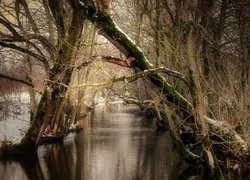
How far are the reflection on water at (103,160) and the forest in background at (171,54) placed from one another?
4.77 ft

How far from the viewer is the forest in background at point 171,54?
11148 millimetres

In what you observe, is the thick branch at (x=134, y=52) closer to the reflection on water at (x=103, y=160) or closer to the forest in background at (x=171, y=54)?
the forest in background at (x=171, y=54)

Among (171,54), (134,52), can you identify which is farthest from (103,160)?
(134,52)

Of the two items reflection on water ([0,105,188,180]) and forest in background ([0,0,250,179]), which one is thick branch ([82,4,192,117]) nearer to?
forest in background ([0,0,250,179])

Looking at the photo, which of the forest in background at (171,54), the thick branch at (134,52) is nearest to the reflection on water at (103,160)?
the forest in background at (171,54)

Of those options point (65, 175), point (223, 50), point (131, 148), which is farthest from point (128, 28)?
point (65, 175)

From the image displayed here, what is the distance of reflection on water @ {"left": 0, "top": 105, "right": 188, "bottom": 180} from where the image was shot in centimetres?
1410

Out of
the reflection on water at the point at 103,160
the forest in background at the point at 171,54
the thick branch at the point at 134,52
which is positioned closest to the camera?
the forest in background at the point at 171,54

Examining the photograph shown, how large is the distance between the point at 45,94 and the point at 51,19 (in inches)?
191

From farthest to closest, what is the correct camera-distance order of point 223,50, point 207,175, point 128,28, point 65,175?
point 128,28
point 223,50
point 65,175
point 207,175

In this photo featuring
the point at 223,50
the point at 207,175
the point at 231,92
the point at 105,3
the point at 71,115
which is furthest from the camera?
the point at 71,115

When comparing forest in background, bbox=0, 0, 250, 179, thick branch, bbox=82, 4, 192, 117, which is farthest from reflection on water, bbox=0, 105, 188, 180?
thick branch, bbox=82, 4, 192, 117

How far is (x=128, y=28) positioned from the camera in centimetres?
1809

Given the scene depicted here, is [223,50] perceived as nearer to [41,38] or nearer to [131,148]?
[131,148]
